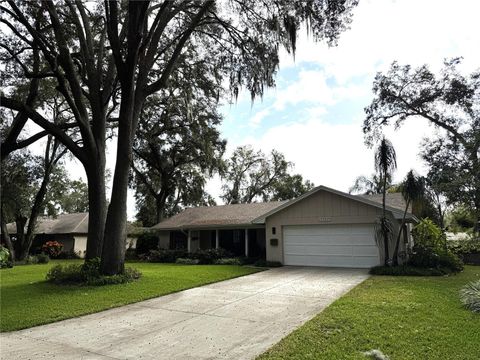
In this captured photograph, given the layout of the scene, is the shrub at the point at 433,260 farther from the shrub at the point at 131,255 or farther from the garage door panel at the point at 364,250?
the shrub at the point at 131,255

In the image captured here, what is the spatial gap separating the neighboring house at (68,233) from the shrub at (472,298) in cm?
2384

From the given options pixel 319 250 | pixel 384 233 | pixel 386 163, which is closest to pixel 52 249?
pixel 319 250

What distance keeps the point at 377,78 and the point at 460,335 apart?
24007 millimetres

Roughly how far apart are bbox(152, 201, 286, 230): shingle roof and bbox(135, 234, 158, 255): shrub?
2.03 meters

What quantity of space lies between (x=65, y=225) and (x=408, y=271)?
28.0 m

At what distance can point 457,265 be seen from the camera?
44.1ft

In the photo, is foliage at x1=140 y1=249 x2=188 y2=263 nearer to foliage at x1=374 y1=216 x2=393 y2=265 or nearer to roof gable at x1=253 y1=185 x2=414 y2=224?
roof gable at x1=253 y1=185 x2=414 y2=224

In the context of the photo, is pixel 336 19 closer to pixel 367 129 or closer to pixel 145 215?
pixel 367 129

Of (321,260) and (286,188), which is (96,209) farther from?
(286,188)

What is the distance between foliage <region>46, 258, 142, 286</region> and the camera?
37.2 ft

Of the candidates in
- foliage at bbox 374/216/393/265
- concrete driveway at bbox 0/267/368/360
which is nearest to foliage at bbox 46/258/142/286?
concrete driveway at bbox 0/267/368/360

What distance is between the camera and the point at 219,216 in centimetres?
2264

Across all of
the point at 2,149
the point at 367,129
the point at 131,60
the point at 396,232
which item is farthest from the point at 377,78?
the point at 2,149

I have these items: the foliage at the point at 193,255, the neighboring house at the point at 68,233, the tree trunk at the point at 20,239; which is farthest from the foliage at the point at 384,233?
the tree trunk at the point at 20,239
